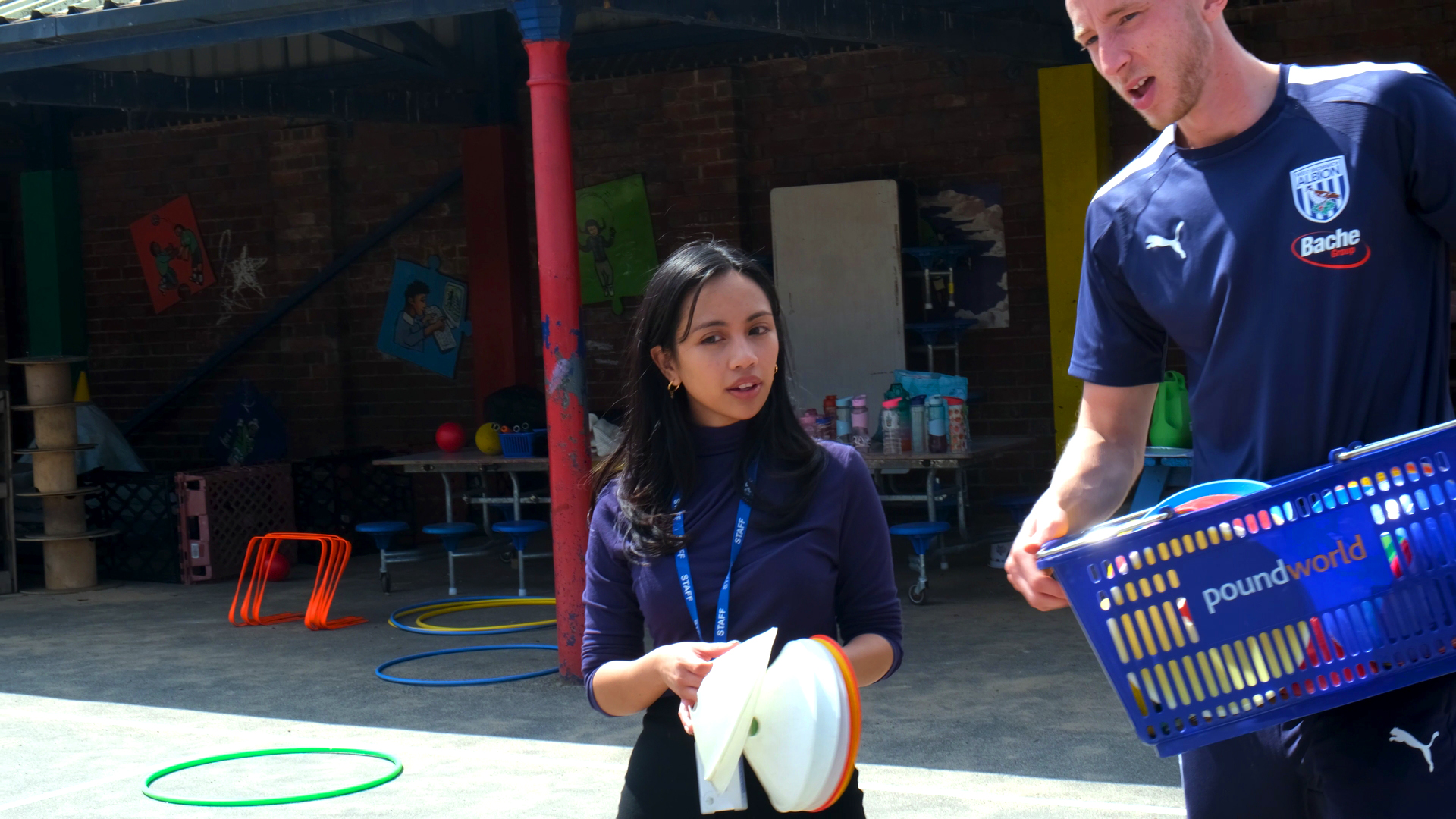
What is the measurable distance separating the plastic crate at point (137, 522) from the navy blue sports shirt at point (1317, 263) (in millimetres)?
8950

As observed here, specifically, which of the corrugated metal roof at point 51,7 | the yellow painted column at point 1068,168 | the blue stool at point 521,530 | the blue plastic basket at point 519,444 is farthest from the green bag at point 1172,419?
the corrugated metal roof at point 51,7

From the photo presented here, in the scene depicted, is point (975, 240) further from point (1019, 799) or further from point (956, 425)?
point (1019, 799)

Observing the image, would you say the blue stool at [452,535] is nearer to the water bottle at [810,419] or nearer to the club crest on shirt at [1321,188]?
the water bottle at [810,419]

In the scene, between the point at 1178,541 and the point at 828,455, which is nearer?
the point at 1178,541

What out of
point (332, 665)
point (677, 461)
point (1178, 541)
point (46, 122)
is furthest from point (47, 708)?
point (46, 122)

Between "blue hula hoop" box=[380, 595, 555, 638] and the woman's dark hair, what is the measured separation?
5021 millimetres

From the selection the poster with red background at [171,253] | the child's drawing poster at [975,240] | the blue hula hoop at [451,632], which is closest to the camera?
the blue hula hoop at [451,632]

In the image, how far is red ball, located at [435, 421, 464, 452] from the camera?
31.3ft

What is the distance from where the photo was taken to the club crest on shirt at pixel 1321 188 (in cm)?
184

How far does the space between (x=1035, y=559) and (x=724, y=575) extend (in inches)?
23.2

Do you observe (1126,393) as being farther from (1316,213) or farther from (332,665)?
Answer: (332,665)

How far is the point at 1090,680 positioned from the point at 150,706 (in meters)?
3.97

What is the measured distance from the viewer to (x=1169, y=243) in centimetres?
198

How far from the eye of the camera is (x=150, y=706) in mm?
6449
